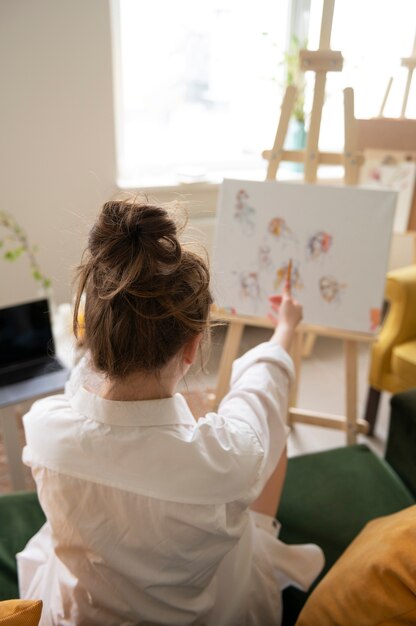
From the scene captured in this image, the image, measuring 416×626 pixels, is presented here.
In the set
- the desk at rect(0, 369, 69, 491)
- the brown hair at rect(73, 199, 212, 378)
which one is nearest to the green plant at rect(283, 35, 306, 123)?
the desk at rect(0, 369, 69, 491)

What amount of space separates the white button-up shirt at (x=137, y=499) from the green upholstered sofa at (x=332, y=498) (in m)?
0.37

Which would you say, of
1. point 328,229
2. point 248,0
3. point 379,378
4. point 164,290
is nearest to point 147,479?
point 164,290

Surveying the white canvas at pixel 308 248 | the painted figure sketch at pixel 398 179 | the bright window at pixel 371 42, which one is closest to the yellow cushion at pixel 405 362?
the white canvas at pixel 308 248

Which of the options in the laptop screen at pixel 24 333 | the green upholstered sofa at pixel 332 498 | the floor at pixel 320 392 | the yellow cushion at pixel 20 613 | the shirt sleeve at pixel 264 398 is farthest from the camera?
the floor at pixel 320 392

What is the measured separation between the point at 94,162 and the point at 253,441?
194 cm

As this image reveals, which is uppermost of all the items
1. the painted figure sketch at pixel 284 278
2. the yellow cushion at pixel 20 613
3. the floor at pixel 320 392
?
the painted figure sketch at pixel 284 278

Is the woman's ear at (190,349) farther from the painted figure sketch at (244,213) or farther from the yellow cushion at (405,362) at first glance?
the yellow cushion at (405,362)

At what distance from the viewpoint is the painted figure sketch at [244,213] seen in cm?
162

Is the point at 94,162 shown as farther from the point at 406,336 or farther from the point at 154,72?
the point at 406,336

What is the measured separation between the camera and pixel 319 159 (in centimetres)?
161

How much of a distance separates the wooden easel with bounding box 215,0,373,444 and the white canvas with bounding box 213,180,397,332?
0.05 meters

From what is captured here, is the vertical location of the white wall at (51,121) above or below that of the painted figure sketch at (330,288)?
above

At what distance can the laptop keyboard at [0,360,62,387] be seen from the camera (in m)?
1.69

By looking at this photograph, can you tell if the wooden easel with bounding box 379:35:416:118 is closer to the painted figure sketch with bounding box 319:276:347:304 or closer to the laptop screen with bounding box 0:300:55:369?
the painted figure sketch with bounding box 319:276:347:304
